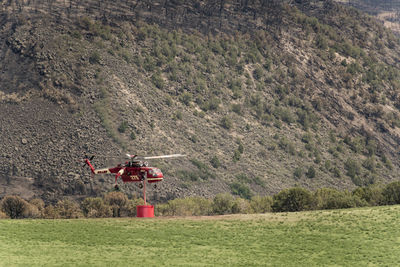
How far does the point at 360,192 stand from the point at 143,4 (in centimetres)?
9026

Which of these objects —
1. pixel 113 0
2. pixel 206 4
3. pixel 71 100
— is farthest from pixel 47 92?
pixel 206 4

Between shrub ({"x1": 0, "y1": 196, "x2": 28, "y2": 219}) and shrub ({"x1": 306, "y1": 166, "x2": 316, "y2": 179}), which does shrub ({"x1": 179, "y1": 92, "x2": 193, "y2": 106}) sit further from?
shrub ({"x1": 0, "y1": 196, "x2": 28, "y2": 219})

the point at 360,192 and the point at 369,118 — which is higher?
the point at 360,192

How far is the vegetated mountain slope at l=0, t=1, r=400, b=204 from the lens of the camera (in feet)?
372

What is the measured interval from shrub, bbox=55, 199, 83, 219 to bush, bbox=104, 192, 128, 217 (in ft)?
13.8

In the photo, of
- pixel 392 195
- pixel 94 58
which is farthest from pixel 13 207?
pixel 94 58

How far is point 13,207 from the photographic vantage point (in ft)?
292

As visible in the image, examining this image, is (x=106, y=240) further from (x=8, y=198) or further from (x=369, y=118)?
(x=369, y=118)

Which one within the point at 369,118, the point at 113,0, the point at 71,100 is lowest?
the point at 369,118

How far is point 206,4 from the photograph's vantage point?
168m

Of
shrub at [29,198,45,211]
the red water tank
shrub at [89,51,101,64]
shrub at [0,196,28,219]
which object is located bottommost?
shrub at [29,198,45,211]

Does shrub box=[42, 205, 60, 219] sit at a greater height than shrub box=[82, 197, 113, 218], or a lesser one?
lesser

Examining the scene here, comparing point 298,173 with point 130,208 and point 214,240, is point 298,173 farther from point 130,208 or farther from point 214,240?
point 214,240

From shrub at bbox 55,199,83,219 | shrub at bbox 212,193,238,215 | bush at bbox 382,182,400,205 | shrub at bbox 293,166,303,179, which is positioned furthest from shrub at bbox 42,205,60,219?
shrub at bbox 293,166,303,179
